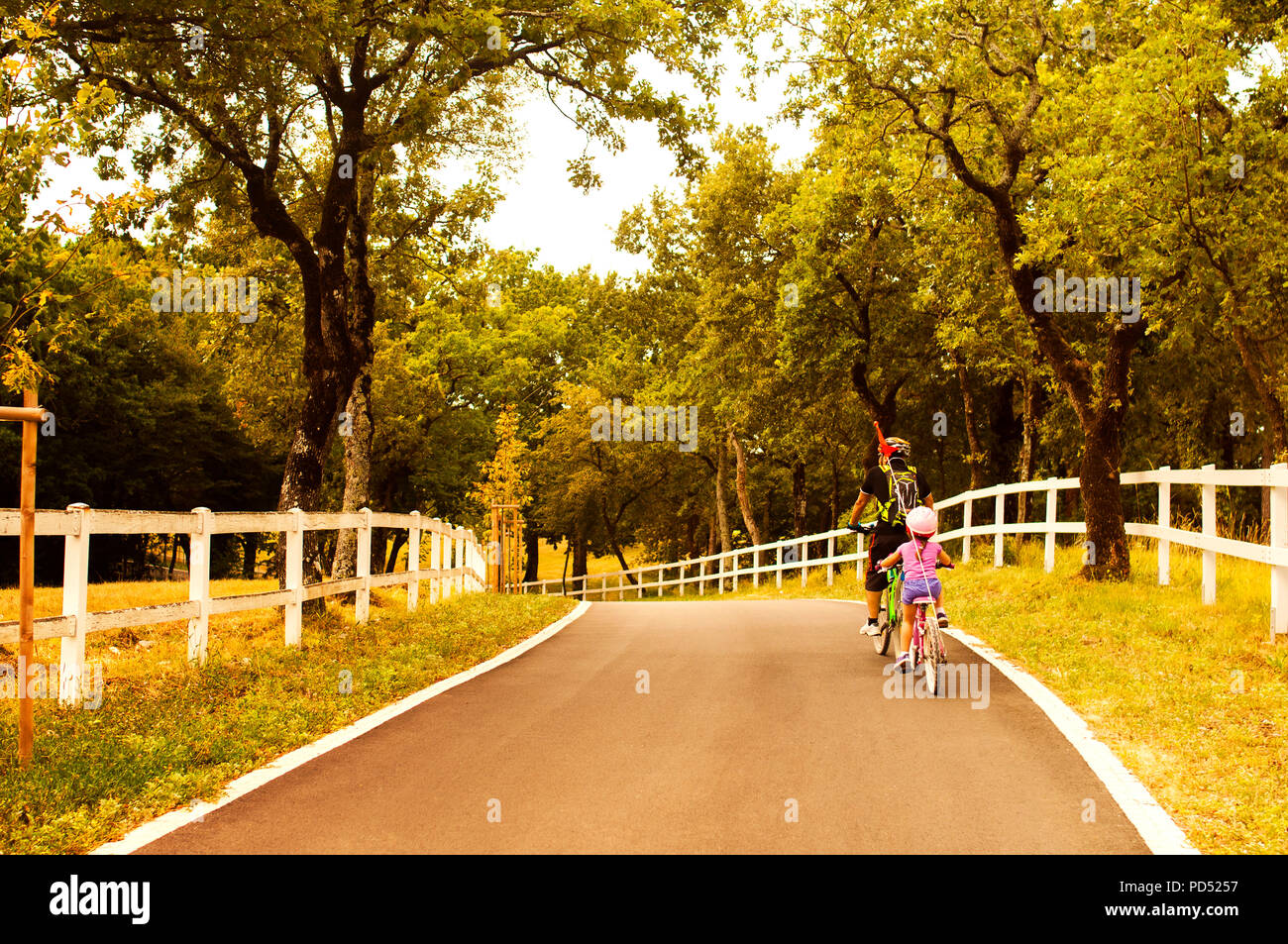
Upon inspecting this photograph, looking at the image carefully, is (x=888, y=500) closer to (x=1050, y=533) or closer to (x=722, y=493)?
(x=1050, y=533)

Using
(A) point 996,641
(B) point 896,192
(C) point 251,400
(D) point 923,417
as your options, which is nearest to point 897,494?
(A) point 996,641

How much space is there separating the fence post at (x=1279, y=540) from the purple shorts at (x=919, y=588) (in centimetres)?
294

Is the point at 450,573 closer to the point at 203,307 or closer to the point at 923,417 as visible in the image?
the point at 203,307

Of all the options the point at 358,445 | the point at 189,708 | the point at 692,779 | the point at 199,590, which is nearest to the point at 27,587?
the point at 189,708

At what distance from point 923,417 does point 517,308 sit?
2535 cm

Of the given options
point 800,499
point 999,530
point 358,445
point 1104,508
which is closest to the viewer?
point 1104,508

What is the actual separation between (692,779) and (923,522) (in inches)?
161

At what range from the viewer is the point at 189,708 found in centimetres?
833

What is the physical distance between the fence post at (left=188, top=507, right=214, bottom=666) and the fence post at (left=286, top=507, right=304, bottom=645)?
1496 millimetres

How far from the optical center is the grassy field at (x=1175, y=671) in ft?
19.9

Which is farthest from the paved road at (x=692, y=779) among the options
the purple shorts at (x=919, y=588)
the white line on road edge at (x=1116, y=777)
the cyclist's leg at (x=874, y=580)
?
the cyclist's leg at (x=874, y=580)

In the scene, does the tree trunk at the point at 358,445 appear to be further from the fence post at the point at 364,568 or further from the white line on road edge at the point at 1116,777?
the white line on road edge at the point at 1116,777

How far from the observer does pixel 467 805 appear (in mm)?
5988
